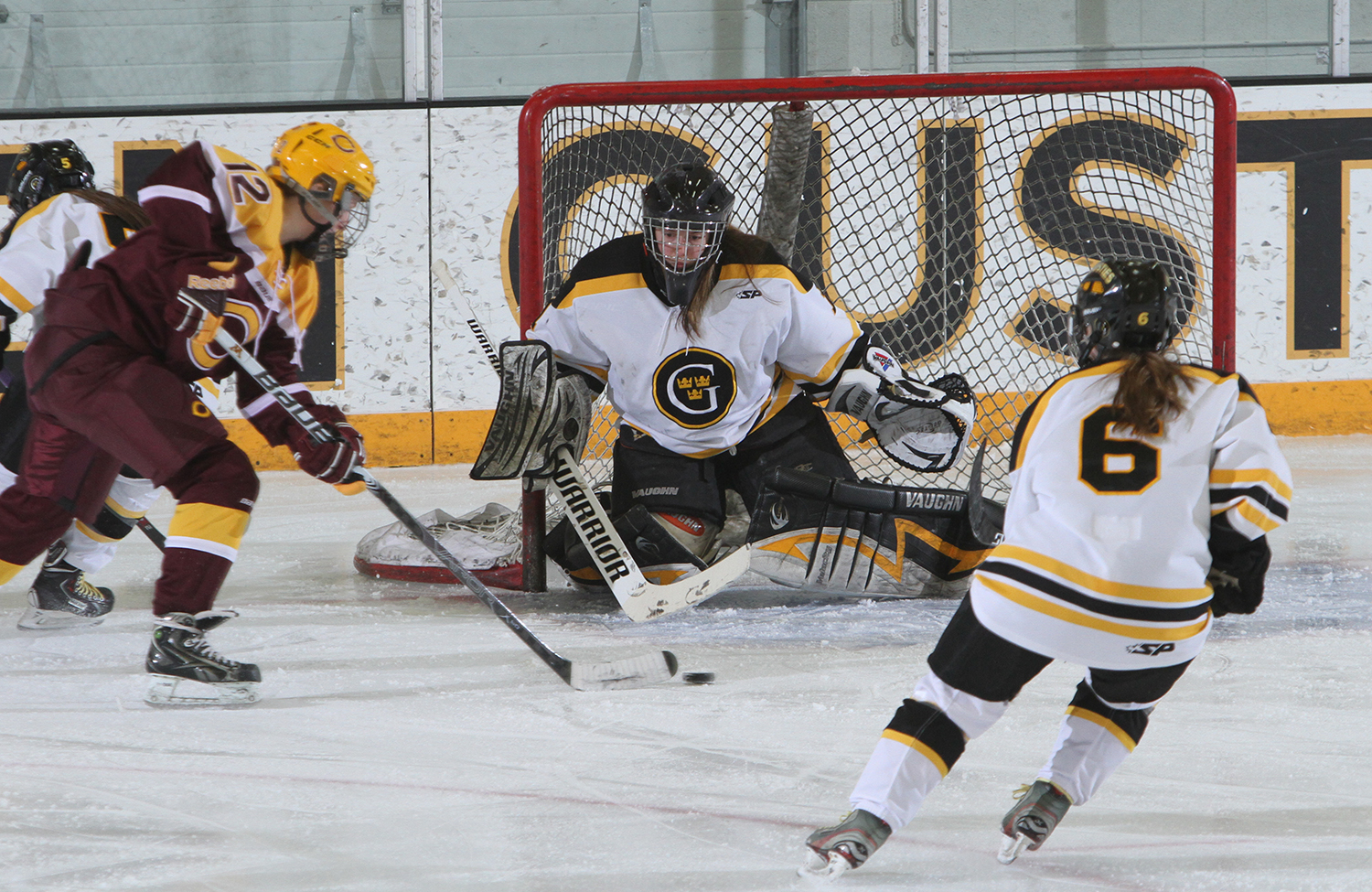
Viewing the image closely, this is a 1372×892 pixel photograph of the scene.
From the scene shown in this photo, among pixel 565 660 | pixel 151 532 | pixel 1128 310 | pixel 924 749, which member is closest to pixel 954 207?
pixel 565 660

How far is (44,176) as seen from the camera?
2.69 m

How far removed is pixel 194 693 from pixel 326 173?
2.90ft

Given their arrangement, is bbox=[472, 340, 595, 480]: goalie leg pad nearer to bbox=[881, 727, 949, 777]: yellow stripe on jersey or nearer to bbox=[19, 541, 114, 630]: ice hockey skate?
bbox=[19, 541, 114, 630]: ice hockey skate

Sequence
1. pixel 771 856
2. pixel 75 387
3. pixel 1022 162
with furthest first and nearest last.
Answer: pixel 1022 162
pixel 75 387
pixel 771 856

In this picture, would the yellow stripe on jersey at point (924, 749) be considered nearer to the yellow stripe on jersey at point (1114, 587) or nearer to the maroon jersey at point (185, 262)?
the yellow stripe on jersey at point (1114, 587)

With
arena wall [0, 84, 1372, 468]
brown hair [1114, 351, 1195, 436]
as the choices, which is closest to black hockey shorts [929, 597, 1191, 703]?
brown hair [1114, 351, 1195, 436]

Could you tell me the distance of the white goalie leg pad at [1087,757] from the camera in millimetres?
1429

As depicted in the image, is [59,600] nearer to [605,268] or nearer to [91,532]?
[91,532]

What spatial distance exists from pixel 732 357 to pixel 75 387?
1329 mm

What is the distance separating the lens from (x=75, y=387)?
2.06m

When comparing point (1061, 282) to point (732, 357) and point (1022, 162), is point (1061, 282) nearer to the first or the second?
point (1022, 162)

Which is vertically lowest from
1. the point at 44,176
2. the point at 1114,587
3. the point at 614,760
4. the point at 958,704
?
the point at 614,760

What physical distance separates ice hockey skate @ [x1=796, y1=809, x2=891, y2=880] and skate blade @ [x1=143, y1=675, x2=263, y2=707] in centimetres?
112

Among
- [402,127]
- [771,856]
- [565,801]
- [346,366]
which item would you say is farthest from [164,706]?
[402,127]
